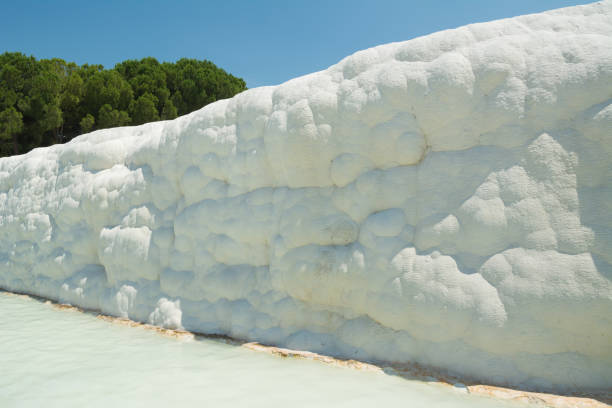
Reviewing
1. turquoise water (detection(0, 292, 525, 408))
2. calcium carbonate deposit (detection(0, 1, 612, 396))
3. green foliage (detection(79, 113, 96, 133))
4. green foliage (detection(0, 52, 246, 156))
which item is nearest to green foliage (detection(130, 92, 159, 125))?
green foliage (detection(0, 52, 246, 156))

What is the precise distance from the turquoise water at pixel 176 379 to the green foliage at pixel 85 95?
1223cm

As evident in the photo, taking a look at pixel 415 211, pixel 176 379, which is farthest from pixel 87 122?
pixel 415 211

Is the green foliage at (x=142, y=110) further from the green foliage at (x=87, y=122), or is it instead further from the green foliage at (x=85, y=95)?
the green foliage at (x=87, y=122)

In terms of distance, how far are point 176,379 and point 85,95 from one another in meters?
15.0

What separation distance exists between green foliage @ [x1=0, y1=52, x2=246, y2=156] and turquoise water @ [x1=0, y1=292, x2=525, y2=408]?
1223 centimetres

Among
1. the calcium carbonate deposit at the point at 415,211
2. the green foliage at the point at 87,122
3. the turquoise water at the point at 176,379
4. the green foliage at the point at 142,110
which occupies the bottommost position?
the turquoise water at the point at 176,379

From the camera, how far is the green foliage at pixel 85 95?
13289mm

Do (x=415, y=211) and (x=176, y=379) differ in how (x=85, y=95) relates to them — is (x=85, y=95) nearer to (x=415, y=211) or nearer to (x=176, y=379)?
(x=176, y=379)

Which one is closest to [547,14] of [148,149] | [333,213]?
[333,213]

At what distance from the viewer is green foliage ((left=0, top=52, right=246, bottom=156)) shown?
1329cm

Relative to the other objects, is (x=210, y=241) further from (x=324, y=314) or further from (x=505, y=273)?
(x=505, y=273)

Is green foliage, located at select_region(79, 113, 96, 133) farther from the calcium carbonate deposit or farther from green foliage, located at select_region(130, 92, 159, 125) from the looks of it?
the calcium carbonate deposit

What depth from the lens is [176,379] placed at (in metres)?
2.64

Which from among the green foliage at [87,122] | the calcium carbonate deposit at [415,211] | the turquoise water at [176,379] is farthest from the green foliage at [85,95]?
the turquoise water at [176,379]
